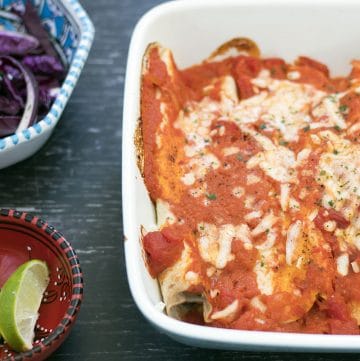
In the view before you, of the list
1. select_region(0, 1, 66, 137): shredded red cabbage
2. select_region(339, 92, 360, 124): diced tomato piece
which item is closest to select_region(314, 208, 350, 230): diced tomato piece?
select_region(339, 92, 360, 124): diced tomato piece

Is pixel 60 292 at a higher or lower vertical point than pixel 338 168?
lower

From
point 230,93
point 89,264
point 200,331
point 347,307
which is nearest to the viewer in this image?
point 200,331

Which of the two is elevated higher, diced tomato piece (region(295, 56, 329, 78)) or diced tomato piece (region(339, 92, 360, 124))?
diced tomato piece (region(339, 92, 360, 124))

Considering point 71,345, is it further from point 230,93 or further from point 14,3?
point 14,3

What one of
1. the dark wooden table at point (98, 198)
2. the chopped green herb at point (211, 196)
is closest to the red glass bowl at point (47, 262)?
the dark wooden table at point (98, 198)

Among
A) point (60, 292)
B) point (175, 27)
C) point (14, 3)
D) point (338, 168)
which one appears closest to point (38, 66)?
point (14, 3)

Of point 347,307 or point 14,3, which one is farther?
point 14,3

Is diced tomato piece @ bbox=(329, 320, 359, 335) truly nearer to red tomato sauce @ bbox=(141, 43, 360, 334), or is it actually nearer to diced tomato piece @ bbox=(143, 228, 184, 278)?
red tomato sauce @ bbox=(141, 43, 360, 334)
